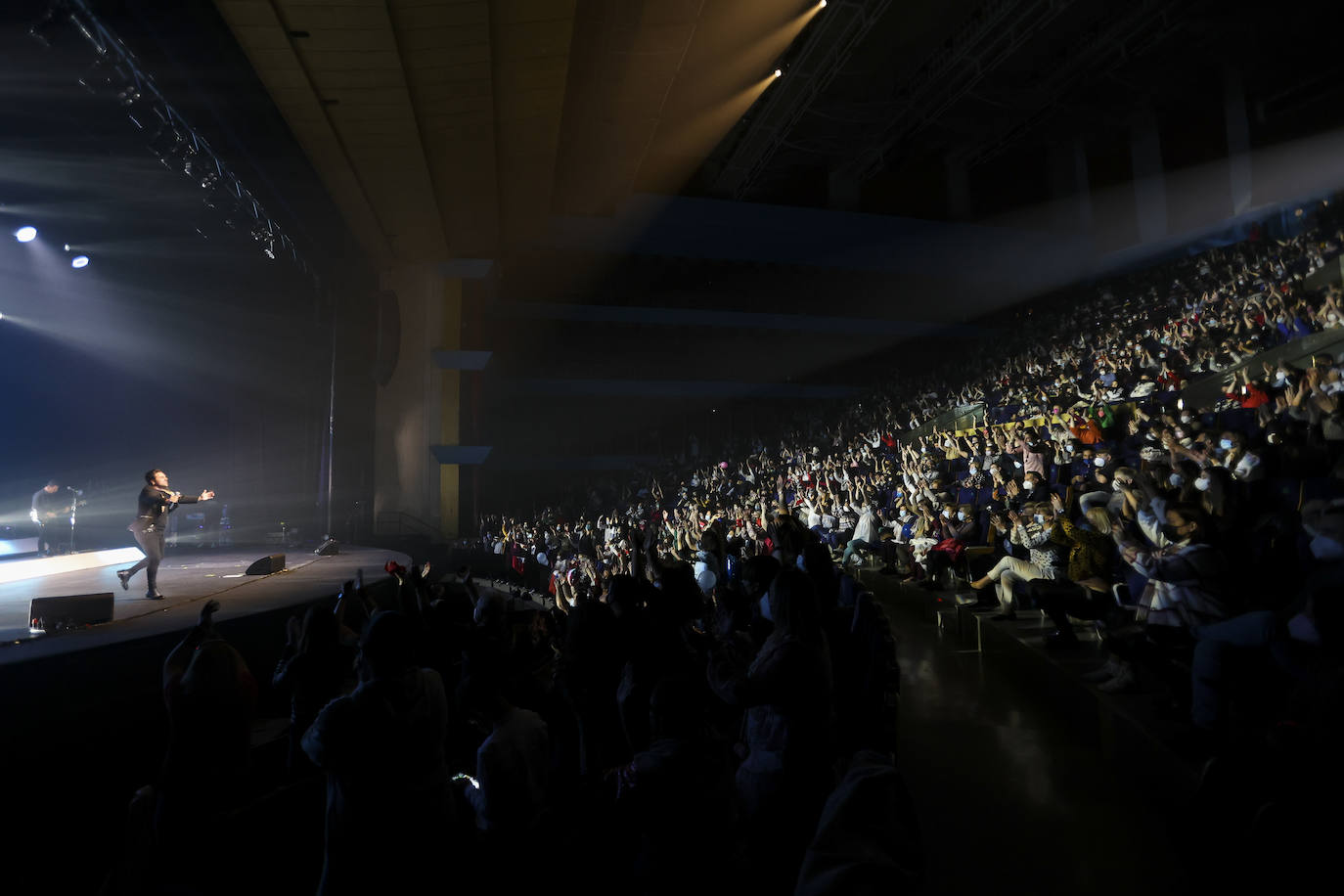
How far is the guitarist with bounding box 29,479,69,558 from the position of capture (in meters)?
10.1

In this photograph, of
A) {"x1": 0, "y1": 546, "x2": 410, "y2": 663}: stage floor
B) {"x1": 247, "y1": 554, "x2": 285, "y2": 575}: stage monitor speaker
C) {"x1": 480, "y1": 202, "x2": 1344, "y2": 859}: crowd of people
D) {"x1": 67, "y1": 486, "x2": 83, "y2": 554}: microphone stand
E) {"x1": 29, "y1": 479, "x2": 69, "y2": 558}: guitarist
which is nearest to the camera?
{"x1": 480, "y1": 202, "x2": 1344, "y2": 859}: crowd of people

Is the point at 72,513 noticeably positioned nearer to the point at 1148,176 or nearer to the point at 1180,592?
the point at 1180,592

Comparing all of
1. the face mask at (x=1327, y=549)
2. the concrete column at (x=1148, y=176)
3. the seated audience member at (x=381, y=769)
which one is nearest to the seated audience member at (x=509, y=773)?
the seated audience member at (x=381, y=769)

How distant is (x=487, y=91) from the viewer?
319 inches

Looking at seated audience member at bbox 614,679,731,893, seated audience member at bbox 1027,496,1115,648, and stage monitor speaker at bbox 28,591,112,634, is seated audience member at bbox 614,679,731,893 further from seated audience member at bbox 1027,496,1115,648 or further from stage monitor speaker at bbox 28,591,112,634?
stage monitor speaker at bbox 28,591,112,634

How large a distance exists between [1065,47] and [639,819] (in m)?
13.8

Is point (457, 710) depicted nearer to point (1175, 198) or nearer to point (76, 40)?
point (76, 40)

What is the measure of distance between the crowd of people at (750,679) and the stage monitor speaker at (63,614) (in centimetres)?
167

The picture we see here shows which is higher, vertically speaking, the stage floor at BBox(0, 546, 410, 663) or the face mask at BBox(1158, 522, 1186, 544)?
the face mask at BBox(1158, 522, 1186, 544)

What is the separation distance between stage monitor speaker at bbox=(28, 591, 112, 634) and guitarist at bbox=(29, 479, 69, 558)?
7170 mm

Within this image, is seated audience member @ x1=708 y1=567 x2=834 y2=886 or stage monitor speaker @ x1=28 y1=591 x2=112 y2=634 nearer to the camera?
seated audience member @ x1=708 y1=567 x2=834 y2=886

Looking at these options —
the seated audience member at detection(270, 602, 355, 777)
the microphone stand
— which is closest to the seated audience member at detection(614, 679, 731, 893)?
A: the seated audience member at detection(270, 602, 355, 777)

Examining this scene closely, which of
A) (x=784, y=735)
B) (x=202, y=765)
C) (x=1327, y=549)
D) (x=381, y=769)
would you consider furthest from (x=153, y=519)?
(x=1327, y=549)

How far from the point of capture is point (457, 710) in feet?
8.82
